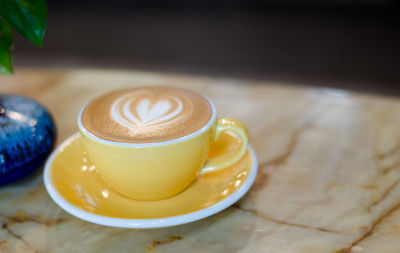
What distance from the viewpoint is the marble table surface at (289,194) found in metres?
0.40

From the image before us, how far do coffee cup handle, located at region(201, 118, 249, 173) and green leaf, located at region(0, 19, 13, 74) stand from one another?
28 cm

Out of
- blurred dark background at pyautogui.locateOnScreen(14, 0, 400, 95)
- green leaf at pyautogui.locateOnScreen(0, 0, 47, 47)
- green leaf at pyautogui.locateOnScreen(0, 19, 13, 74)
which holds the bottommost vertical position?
blurred dark background at pyautogui.locateOnScreen(14, 0, 400, 95)

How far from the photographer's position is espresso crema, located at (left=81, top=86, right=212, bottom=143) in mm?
411

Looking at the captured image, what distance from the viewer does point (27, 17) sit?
0.44m

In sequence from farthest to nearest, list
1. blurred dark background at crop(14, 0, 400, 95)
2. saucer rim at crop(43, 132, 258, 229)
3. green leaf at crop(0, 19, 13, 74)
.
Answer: blurred dark background at crop(14, 0, 400, 95) → green leaf at crop(0, 19, 13, 74) → saucer rim at crop(43, 132, 258, 229)

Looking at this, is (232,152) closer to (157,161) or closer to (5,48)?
(157,161)

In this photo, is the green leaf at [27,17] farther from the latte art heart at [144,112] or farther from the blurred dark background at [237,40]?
the blurred dark background at [237,40]

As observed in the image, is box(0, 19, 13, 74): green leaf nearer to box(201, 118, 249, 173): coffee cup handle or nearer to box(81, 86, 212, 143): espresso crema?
box(81, 86, 212, 143): espresso crema

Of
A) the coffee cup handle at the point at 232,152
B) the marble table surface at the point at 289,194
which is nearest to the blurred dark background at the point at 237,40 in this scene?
the marble table surface at the point at 289,194

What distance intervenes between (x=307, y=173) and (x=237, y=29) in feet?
7.20

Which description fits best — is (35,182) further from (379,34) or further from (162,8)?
(162,8)

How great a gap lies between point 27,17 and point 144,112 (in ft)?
0.58

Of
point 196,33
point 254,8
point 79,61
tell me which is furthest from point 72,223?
point 254,8

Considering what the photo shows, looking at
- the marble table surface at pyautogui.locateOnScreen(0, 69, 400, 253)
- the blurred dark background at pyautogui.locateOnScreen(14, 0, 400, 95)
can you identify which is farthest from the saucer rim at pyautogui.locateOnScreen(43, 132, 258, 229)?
the blurred dark background at pyautogui.locateOnScreen(14, 0, 400, 95)
